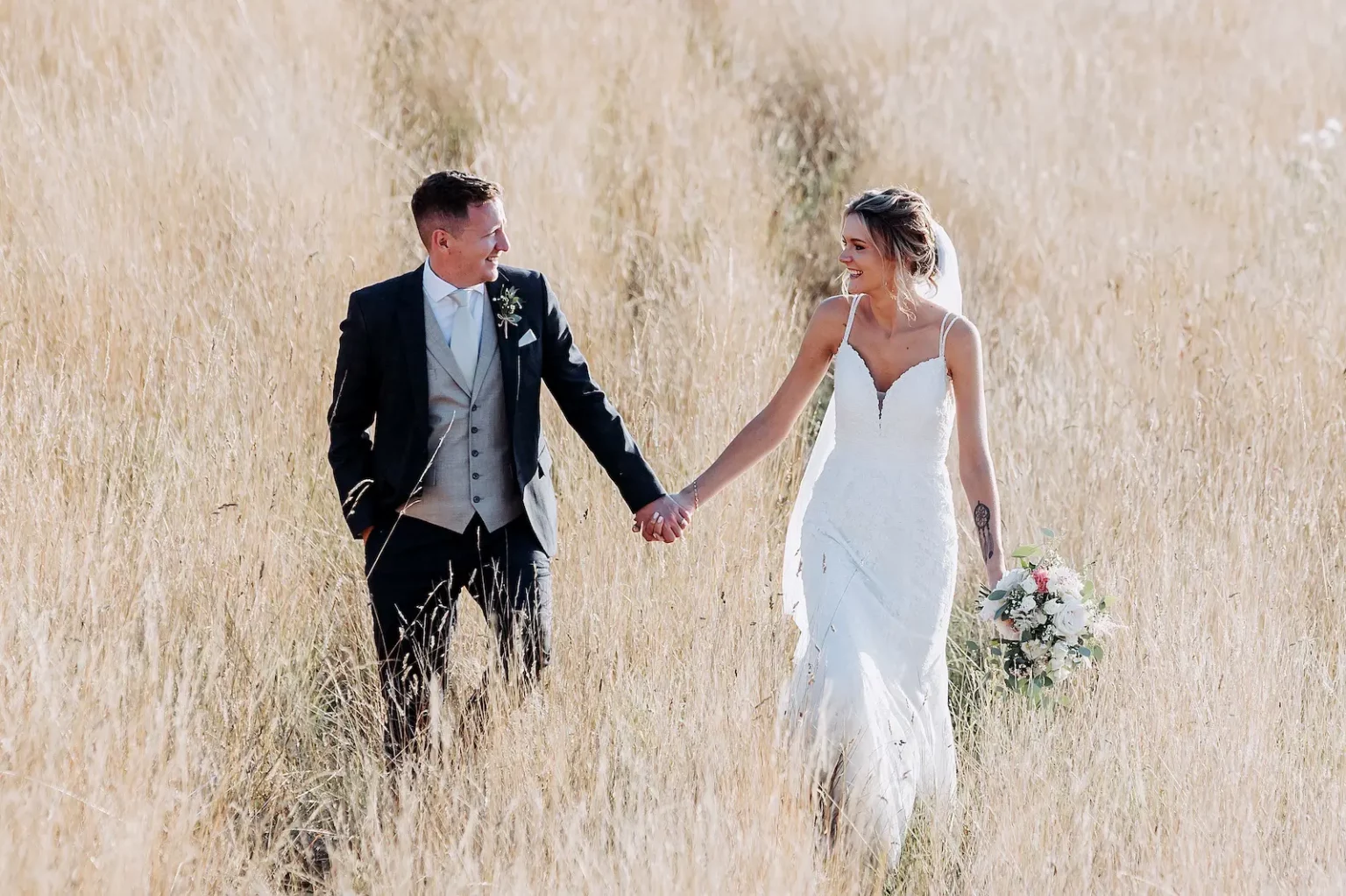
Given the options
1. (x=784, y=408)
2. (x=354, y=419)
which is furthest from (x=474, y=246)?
(x=784, y=408)

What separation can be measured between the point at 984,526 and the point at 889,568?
1.05 ft

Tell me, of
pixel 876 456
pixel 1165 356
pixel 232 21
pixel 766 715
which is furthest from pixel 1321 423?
pixel 232 21

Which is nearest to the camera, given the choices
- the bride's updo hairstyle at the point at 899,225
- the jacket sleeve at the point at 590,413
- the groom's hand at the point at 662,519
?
the bride's updo hairstyle at the point at 899,225

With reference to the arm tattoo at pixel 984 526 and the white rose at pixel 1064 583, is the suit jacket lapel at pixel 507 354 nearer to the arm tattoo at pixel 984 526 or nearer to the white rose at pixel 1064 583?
the arm tattoo at pixel 984 526

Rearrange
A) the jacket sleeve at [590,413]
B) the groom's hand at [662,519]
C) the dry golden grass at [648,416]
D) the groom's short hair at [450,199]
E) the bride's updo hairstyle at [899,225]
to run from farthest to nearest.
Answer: the groom's hand at [662,519] → the jacket sleeve at [590,413] → the bride's updo hairstyle at [899,225] → the groom's short hair at [450,199] → the dry golden grass at [648,416]

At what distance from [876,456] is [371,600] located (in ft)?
5.14

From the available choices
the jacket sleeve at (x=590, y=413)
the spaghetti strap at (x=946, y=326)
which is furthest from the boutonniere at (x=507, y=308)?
the spaghetti strap at (x=946, y=326)

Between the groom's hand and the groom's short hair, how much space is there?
1.05 m

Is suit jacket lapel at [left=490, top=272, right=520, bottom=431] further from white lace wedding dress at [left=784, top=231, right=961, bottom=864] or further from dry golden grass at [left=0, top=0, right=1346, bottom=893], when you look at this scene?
white lace wedding dress at [left=784, top=231, right=961, bottom=864]

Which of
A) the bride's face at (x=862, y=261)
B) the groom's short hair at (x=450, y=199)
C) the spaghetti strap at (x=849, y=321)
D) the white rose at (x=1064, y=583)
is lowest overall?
the white rose at (x=1064, y=583)

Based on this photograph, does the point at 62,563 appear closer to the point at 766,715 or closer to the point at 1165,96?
the point at 766,715

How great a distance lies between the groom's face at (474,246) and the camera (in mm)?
3562

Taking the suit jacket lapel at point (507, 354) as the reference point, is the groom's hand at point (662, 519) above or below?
below

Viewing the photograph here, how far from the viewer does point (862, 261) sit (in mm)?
3691
